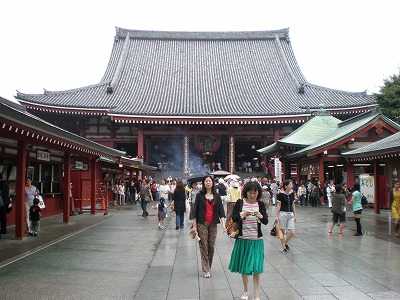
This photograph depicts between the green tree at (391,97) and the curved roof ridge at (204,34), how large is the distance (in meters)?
17.5

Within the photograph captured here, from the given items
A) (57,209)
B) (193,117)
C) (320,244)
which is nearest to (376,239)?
(320,244)

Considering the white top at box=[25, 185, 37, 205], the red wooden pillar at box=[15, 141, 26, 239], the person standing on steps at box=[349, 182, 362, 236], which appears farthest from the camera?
the white top at box=[25, 185, 37, 205]

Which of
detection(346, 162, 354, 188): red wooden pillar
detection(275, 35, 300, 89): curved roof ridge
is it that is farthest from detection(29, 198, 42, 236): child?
detection(275, 35, 300, 89): curved roof ridge

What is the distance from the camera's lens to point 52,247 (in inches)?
407

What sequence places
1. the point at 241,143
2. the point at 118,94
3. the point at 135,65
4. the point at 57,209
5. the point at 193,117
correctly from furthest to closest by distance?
the point at 135,65
the point at 241,143
the point at 118,94
the point at 193,117
the point at 57,209

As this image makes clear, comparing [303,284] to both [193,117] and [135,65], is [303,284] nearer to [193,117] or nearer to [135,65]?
[193,117]

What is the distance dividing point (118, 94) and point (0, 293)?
1201 inches

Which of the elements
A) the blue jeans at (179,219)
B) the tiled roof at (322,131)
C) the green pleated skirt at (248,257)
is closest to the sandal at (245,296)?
the green pleated skirt at (248,257)

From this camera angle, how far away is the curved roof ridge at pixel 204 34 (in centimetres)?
4612

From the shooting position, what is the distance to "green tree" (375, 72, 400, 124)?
1161 inches

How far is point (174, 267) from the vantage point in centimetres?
822

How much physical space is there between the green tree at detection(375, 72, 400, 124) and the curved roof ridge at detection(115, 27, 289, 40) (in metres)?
17.5

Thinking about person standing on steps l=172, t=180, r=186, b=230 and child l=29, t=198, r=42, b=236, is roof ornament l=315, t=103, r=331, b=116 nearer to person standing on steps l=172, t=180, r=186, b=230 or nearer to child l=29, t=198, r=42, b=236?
person standing on steps l=172, t=180, r=186, b=230

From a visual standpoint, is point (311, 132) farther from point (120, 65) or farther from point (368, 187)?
point (120, 65)
